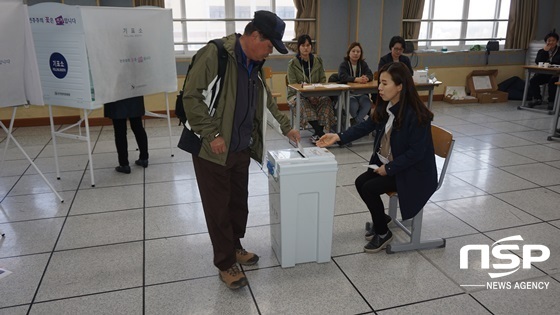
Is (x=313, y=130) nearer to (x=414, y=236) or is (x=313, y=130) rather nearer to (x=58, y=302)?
(x=414, y=236)

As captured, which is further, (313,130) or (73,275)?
(313,130)

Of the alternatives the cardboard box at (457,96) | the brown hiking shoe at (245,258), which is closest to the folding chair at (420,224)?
the brown hiking shoe at (245,258)

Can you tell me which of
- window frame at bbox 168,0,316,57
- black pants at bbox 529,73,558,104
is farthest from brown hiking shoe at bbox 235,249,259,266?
black pants at bbox 529,73,558,104

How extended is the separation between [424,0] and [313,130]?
11.4 feet

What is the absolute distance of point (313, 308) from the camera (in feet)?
6.80

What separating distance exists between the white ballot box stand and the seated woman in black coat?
31 cm

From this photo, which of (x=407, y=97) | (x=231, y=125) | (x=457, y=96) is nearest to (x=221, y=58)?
(x=231, y=125)

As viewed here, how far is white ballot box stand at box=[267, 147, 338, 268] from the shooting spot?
7.29 ft

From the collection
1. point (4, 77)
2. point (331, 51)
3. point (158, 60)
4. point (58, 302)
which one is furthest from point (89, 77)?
point (331, 51)

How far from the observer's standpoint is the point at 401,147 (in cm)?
241

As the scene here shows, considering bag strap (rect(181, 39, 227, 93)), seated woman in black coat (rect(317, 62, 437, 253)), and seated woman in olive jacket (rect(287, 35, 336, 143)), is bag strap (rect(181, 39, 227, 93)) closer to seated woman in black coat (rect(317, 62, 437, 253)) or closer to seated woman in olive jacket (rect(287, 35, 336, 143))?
seated woman in black coat (rect(317, 62, 437, 253))

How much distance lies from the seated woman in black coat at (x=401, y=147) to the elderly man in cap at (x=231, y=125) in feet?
1.84

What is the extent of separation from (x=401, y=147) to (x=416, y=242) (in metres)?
0.64

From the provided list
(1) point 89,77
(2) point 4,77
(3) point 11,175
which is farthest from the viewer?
(3) point 11,175
